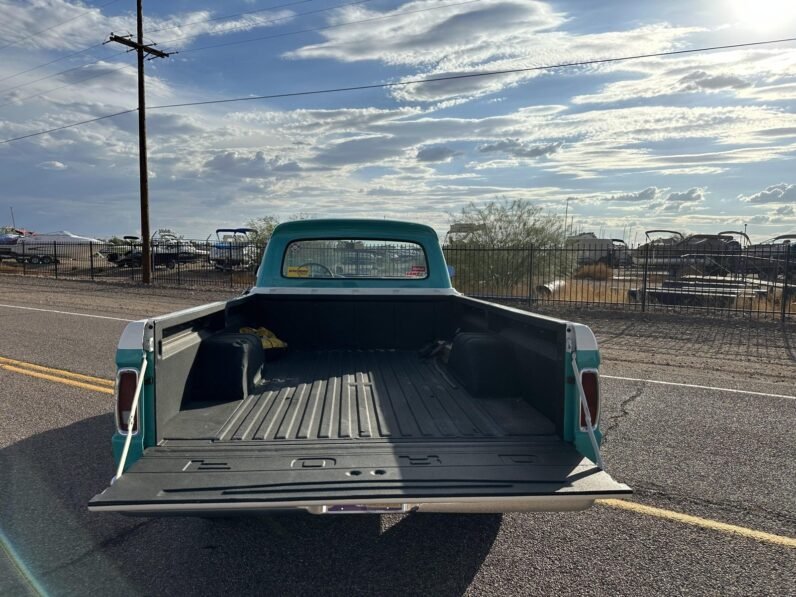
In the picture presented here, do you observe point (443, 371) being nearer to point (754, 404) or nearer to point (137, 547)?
point (137, 547)

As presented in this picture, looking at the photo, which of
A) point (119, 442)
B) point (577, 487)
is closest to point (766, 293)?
point (577, 487)

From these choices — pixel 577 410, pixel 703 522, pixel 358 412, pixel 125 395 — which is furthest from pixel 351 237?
pixel 703 522

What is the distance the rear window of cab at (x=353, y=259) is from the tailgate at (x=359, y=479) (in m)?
2.99

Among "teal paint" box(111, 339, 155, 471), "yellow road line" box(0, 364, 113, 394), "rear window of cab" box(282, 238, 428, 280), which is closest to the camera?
"teal paint" box(111, 339, 155, 471)

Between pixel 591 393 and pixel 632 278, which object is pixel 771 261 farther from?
pixel 591 393

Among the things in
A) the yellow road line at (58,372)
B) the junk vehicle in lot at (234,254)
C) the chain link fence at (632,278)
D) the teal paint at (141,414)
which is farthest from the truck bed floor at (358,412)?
the junk vehicle in lot at (234,254)

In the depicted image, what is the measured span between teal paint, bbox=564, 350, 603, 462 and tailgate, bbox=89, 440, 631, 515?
0.06 m

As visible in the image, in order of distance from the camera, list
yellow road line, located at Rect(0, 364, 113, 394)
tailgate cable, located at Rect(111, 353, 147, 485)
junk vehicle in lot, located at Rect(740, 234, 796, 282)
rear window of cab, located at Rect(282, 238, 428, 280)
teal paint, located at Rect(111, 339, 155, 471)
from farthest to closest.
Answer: junk vehicle in lot, located at Rect(740, 234, 796, 282), yellow road line, located at Rect(0, 364, 113, 394), rear window of cab, located at Rect(282, 238, 428, 280), teal paint, located at Rect(111, 339, 155, 471), tailgate cable, located at Rect(111, 353, 147, 485)

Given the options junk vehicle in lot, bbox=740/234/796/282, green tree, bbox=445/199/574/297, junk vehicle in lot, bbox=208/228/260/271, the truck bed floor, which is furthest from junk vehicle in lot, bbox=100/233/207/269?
the truck bed floor

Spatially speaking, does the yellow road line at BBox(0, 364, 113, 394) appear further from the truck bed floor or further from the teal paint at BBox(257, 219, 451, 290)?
the truck bed floor

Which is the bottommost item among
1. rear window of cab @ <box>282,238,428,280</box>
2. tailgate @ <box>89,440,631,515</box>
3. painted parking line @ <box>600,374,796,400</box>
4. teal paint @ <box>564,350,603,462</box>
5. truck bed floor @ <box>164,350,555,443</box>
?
painted parking line @ <box>600,374,796,400</box>

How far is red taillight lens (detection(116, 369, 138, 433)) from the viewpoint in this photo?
9.42 feet

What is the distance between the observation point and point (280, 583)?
9.37ft

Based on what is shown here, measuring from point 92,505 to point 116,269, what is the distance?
31.7 metres
